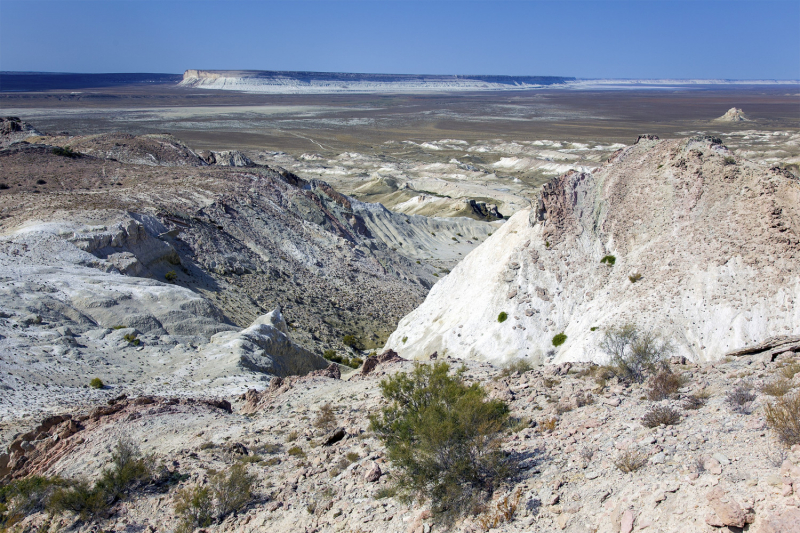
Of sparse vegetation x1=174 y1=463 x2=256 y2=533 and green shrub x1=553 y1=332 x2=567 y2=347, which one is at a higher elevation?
sparse vegetation x1=174 y1=463 x2=256 y2=533

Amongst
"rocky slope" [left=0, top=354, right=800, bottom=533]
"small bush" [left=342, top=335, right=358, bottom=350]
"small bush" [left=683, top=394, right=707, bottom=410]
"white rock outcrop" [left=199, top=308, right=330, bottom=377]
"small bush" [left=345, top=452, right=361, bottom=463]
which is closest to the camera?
"rocky slope" [left=0, top=354, right=800, bottom=533]

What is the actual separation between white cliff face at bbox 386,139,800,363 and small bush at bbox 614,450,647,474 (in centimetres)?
900

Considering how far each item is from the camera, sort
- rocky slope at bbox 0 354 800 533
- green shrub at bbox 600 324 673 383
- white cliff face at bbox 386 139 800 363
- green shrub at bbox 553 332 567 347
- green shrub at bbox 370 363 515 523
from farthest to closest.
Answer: green shrub at bbox 553 332 567 347
white cliff face at bbox 386 139 800 363
green shrub at bbox 600 324 673 383
green shrub at bbox 370 363 515 523
rocky slope at bbox 0 354 800 533

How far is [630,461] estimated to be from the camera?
780cm

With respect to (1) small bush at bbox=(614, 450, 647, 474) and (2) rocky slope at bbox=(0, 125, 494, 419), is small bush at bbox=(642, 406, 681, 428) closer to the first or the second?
(1) small bush at bbox=(614, 450, 647, 474)

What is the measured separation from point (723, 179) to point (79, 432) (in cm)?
2172

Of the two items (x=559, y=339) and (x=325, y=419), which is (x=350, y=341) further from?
(x=325, y=419)

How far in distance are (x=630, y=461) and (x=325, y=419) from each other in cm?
693

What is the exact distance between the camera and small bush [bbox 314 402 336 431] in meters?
12.3

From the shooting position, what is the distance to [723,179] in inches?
779

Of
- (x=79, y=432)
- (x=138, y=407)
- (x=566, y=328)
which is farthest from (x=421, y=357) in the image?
(x=79, y=432)

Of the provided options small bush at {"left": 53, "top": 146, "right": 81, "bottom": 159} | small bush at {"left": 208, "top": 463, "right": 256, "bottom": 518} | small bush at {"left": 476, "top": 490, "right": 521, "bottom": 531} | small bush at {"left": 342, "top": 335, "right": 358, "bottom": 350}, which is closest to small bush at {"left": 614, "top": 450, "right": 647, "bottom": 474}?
small bush at {"left": 476, "top": 490, "right": 521, "bottom": 531}

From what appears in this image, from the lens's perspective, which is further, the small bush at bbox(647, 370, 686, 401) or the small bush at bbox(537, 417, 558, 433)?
the small bush at bbox(647, 370, 686, 401)

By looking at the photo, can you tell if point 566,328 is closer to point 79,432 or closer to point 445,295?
point 445,295
